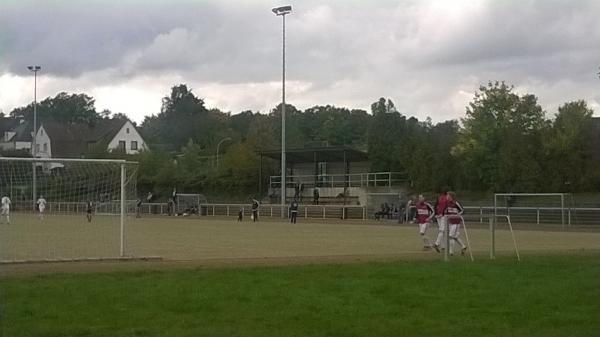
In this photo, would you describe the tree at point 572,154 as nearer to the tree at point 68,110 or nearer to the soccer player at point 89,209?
the soccer player at point 89,209

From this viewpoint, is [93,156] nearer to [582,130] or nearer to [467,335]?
[582,130]

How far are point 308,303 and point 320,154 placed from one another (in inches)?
2574

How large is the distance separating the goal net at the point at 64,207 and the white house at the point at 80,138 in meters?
75.8

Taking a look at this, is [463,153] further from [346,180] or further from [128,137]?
[128,137]

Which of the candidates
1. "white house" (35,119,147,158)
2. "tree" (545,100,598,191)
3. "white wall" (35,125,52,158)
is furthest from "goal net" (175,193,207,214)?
"white wall" (35,125,52,158)

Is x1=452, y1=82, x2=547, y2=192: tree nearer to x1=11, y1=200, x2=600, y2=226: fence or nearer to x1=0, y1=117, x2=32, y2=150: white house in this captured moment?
x1=11, y1=200, x2=600, y2=226: fence

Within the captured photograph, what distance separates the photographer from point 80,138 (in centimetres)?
11856

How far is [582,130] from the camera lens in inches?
2346

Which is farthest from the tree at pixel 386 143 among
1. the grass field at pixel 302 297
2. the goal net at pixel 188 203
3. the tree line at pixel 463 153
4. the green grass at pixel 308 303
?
the green grass at pixel 308 303

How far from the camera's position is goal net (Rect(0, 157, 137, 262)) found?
23.7 meters

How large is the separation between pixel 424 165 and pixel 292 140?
1913 inches

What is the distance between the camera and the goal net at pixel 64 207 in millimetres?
23688

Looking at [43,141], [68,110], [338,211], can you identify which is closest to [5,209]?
[338,211]

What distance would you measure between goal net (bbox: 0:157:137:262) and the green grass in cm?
801
